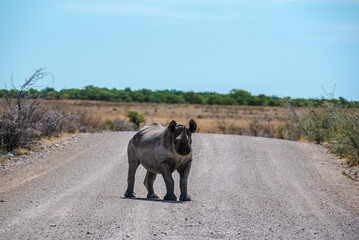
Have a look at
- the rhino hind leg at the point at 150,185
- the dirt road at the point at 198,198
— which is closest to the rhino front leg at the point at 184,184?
A: the dirt road at the point at 198,198

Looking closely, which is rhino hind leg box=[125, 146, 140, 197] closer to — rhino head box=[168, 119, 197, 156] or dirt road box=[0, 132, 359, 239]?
dirt road box=[0, 132, 359, 239]

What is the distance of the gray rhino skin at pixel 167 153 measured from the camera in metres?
11.1

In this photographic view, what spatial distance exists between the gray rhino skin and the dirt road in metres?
0.54

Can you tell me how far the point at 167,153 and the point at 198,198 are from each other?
55.3 inches

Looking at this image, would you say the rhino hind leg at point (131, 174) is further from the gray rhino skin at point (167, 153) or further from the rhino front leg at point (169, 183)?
the rhino front leg at point (169, 183)

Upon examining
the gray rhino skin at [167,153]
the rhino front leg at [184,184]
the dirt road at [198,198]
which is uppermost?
the gray rhino skin at [167,153]

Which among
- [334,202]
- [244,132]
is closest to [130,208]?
[334,202]

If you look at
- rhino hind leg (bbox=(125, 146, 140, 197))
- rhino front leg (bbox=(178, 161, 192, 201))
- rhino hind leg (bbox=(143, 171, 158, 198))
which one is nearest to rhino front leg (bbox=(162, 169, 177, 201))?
rhino front leg (bbox=(178, 161, 192, 201))

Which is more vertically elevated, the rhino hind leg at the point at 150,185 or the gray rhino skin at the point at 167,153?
the gray rhino skin at the point at 167,153

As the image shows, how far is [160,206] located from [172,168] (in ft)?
4.10

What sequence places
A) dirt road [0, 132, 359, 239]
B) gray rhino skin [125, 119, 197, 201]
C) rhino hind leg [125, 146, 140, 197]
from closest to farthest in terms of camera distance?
dirt road [0, 132, 359, 239] < gray rhino skin [125, 119, 197, 201] < rhino hind leg [125, 146, 140, 197]

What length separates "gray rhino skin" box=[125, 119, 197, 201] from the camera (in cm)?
1111

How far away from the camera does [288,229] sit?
30.2 feet

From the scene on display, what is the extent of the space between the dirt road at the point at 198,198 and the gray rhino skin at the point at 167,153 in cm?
54
